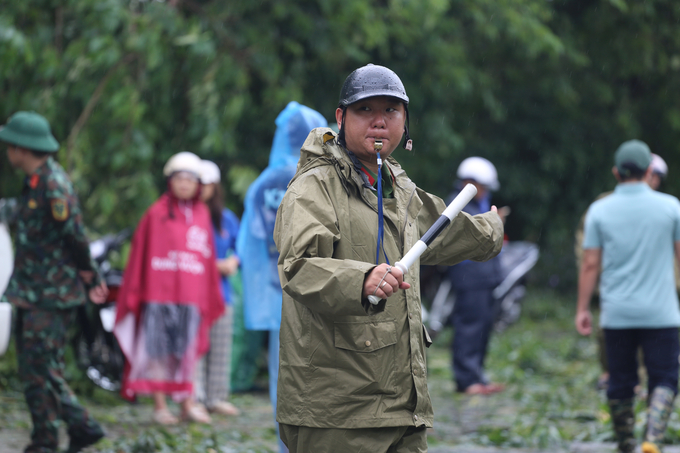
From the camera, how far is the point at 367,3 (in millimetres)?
9484

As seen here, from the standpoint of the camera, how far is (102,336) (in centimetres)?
788

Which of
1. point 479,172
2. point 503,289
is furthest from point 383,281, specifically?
point 503,289

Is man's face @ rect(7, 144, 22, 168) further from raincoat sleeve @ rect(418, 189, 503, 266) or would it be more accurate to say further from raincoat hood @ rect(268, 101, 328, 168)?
raincoat sleeve @ rect(418, 189, 503, 266)

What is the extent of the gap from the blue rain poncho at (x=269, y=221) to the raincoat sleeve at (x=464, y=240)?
170 centimetres

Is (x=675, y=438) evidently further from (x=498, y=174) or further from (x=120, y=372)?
(x=498, y=174)

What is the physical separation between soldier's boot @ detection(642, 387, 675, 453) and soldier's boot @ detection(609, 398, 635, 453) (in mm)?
198

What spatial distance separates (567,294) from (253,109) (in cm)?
1038

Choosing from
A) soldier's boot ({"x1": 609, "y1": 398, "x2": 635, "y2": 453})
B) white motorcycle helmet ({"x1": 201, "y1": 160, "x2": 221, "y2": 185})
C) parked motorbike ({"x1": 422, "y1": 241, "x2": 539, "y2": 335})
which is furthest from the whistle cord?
parked motorbike ({"x1": 422, "y1": 241, "x2": 539, "y2": 335})

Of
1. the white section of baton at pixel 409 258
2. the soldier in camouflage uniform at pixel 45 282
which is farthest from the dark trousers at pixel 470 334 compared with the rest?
the white section of baton at pixel 409 258

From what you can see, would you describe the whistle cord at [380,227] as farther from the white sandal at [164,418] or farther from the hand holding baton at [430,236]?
the white sandal at [164,418]

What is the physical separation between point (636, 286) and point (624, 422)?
83cm

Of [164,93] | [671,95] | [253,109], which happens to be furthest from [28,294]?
[671,95]

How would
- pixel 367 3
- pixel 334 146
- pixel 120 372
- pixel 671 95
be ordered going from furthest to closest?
1. pixel 671 95
2. pixel 367 3
3. pixel 120 372
4. pixel 334 146

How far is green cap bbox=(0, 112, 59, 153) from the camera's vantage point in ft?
17.0
